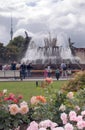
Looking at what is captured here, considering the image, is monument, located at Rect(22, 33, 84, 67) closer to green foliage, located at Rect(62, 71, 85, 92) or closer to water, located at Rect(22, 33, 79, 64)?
water, located at Rect(22, 33, 79, 64)

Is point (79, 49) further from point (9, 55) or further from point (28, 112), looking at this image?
point (28, 112)

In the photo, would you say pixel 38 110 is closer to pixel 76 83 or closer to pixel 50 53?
pixel 76 83

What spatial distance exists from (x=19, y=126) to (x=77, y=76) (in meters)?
7.92

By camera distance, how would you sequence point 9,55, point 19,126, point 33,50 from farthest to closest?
1. point 9,55
2. point 33,50
3. point 19,126

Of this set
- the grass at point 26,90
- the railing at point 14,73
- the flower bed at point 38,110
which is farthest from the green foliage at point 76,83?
the railing at point 14,73

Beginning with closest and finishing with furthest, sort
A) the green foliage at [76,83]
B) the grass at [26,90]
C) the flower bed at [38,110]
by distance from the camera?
the flower bed at [38,110], the green foliage at [76,83], the grass at [26,90]

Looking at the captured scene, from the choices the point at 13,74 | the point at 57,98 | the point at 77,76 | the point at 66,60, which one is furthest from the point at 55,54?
the point at 57,98

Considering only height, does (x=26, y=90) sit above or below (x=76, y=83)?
below

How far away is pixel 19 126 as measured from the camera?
5.36 meters

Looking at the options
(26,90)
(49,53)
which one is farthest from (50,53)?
(26,90)

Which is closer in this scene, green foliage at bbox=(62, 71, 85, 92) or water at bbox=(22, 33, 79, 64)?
green foliage at bbox=(62, 71, 85, 92)

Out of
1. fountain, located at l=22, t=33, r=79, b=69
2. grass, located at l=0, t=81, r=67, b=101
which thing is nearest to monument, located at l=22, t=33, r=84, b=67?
fountain, located at l=22, t=33, r=79, b=69

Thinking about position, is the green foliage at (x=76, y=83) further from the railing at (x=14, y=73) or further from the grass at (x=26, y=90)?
the railing at (x=14, y=73)

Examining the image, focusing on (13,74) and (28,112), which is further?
(13,74)
